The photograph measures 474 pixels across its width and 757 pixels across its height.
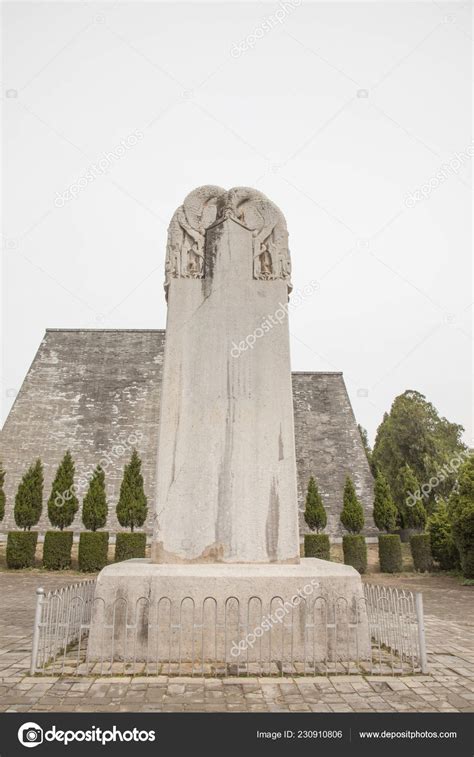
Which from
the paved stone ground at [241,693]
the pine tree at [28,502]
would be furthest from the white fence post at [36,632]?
the pine tree at [28,502]

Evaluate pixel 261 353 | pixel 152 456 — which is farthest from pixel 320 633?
pixel 152 456

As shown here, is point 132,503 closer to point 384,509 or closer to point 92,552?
point 92,552

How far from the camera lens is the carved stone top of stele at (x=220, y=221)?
21.2ft

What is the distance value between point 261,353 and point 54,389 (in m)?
24.3

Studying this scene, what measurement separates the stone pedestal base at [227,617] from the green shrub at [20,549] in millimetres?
14158

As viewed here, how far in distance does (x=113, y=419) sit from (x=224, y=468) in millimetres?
22564

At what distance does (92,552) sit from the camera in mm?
17391

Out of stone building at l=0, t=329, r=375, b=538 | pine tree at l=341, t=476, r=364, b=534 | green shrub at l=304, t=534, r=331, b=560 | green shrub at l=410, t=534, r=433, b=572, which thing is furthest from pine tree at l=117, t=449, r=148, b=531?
green shrub at l=410, t=534, r=433, b=572

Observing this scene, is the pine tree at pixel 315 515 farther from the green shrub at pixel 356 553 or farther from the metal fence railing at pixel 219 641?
the metal fence railing at pixel 219 641

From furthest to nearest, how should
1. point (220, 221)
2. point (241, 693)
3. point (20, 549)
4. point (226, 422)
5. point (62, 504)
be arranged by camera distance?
point (62, 504) → point (20, 549) → point (220, 221) → point (226, 422) → point (241, 693)

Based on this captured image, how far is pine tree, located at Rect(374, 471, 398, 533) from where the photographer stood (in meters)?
20.8
